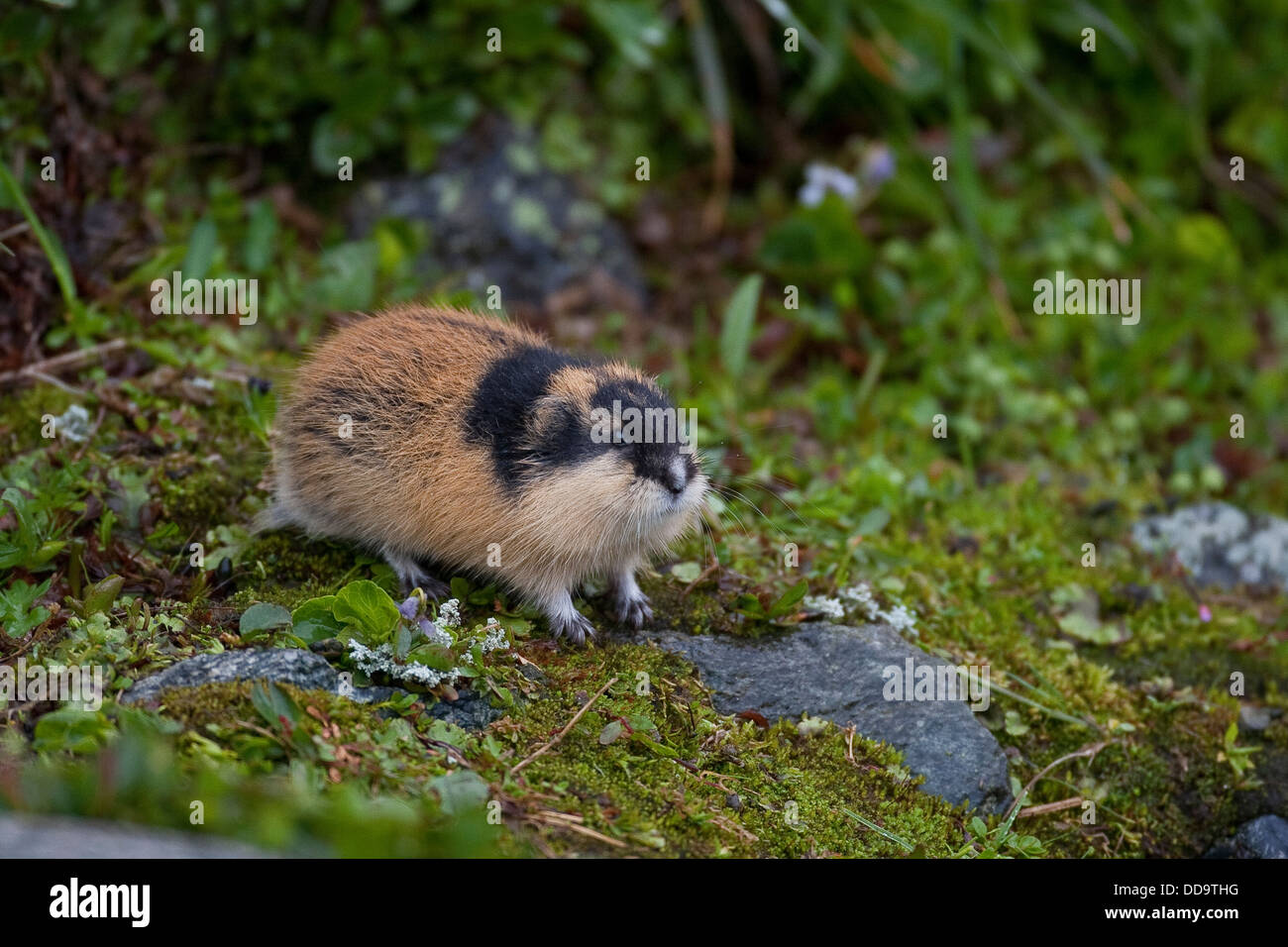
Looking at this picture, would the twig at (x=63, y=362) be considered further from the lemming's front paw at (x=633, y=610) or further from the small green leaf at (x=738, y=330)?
the small green leaf at (x=738, y=330)

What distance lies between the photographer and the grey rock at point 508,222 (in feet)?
31.3

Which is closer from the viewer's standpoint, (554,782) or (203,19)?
(554,782)

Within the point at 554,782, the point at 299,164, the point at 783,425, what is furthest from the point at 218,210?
the point at 554,782

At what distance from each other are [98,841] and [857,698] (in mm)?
3607

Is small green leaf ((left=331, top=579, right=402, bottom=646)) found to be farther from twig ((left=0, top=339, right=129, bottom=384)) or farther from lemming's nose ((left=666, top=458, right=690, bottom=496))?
twig ((left=0, top=339, right=129, bottom=384))

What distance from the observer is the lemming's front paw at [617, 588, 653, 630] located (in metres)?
6.31

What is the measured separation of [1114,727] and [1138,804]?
0.42m

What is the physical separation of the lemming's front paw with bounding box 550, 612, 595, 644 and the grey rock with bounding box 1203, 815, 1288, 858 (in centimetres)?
337

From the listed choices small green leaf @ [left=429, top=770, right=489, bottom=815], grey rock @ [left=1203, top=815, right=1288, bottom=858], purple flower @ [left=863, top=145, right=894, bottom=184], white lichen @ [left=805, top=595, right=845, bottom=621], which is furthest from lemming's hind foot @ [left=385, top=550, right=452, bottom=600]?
purple flower @ [left=863, top=145, right=894, bottom=184]

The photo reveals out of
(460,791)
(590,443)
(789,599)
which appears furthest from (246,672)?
(789,599)

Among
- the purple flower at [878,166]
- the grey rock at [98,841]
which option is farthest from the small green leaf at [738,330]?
the grey rock at [98,841]

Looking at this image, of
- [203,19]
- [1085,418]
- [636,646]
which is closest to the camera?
[636,646]

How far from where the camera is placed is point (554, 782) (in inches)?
203
